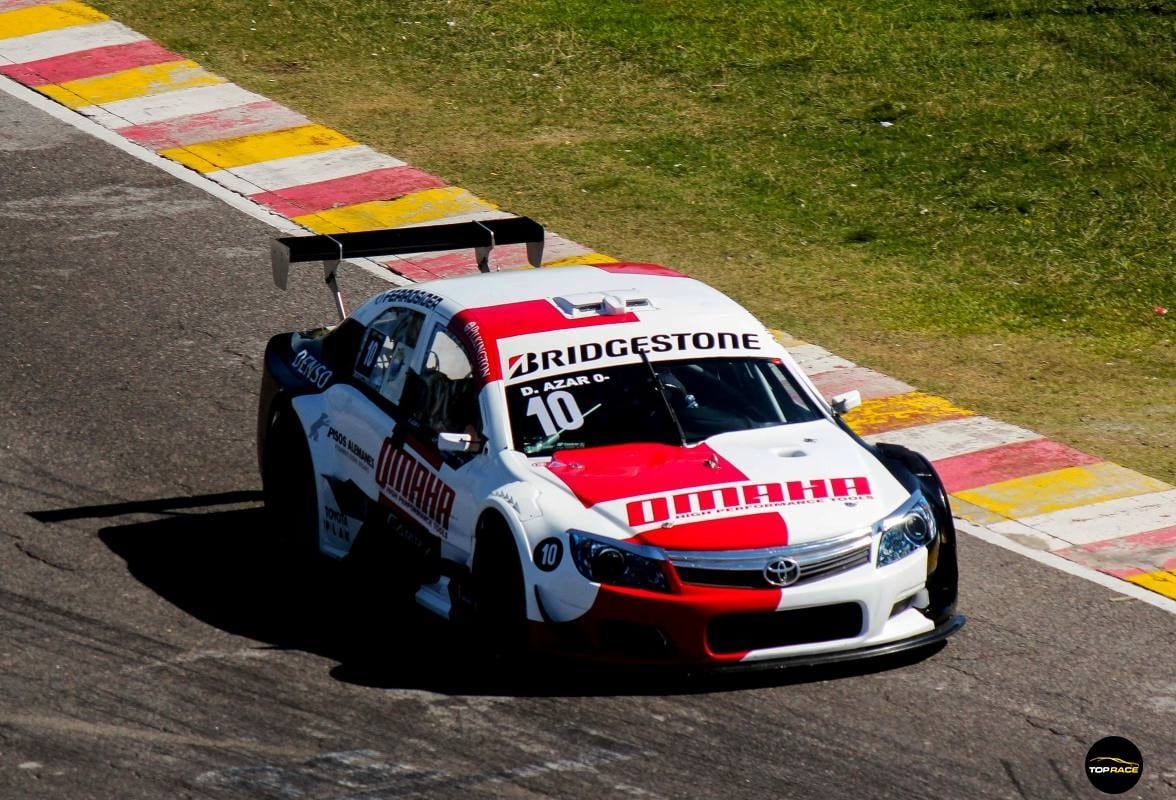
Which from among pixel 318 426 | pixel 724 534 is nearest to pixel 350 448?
pixel 318 426

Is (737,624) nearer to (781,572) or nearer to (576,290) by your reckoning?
(781,572)

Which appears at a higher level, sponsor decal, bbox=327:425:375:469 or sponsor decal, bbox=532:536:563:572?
sponsor decal, bbox=532:536:563:572

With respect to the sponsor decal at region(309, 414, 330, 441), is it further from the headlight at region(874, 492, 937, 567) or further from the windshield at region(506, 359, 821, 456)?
the headlight at region(874, 492, 937, 567)

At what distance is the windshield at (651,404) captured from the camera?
29.3 ft

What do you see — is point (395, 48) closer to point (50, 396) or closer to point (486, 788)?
point (50, 396)

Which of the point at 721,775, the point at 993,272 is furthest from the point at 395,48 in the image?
the point at 721,775

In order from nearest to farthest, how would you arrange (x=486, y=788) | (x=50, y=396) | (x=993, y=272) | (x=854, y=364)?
(x=486, y=788) → (x=50, y=396) → (x=854, y=364) → (x=993, y=272)

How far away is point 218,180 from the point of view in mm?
16578

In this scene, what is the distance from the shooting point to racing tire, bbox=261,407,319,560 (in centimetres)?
1003

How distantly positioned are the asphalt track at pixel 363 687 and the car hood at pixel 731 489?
2.03ft

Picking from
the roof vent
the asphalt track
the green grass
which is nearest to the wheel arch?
the asphalt track

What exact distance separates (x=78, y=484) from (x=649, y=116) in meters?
8.55

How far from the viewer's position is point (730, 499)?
833cm

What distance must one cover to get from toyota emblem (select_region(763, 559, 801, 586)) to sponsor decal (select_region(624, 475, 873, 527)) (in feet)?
0.98
